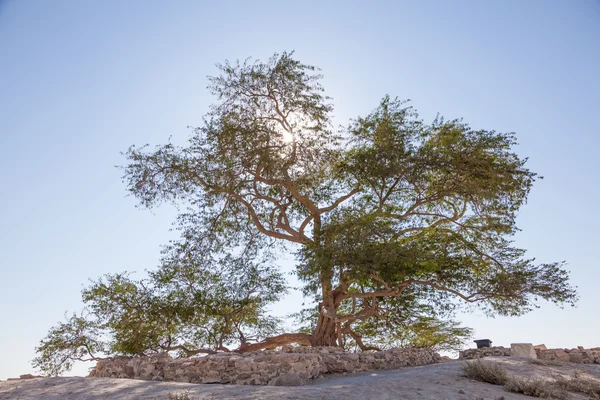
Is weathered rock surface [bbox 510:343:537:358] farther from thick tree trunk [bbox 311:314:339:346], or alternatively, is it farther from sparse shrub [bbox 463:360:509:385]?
thick tree trunk [bbox 311:314:339:346]

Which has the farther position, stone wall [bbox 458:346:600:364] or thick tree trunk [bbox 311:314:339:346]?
thick tree trunk [bbox 311:314:339:346]

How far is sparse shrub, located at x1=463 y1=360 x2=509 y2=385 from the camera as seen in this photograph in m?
10.3

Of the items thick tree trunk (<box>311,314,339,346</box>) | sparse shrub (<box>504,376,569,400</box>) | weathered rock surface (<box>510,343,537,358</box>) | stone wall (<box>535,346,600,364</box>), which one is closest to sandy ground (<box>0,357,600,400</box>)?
sparse shrub (<box>504,376,569,400</box>)

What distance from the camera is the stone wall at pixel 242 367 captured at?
11.3 m

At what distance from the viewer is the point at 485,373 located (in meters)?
10.4

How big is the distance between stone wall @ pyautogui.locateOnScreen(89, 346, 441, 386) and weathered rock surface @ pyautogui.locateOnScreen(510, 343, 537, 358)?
16.2 feet

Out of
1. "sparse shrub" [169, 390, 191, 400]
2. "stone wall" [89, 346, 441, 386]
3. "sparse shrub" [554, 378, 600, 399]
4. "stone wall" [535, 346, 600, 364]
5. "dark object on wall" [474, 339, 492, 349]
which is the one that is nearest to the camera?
"sparse shrub" [169, 390, 191, 400]

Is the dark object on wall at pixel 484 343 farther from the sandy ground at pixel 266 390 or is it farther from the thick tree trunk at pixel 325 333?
the sandy ground at pixel 266 390

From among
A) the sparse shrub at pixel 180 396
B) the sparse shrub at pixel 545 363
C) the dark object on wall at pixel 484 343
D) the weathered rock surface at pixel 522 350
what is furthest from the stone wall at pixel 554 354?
the sparse shrub at pixel 180 396

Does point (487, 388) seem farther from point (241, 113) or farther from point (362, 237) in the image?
point (241, 113)

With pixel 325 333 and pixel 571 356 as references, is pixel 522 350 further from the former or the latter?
pixel 325 333

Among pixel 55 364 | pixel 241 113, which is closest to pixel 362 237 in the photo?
pixel 241 113

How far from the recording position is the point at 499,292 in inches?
670

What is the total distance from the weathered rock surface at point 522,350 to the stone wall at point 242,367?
4.95 metres
